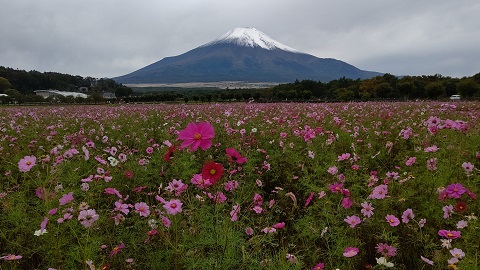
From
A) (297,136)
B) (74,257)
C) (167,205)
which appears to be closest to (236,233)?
(167,205)

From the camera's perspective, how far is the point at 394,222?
191 cm

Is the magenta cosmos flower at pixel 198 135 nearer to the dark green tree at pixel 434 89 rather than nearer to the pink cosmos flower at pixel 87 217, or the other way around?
the pink cosmos flower at pixel 87 217

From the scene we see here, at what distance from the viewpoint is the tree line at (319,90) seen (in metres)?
38.8

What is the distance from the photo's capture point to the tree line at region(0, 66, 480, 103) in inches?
1529

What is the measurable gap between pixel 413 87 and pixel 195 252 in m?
49.2

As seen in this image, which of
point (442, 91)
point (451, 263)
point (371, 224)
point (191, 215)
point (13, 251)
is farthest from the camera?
→ point (442, 91)

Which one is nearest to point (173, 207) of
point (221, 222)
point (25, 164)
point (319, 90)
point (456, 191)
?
point (221, 222)

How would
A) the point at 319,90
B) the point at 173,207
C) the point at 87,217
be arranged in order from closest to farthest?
the point at 87,217
the point at 173,207
the point at 319,90

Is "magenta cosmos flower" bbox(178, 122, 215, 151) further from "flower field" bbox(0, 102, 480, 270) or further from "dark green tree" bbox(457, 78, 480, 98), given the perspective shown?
"dark green tree" bbox(457, 78, 480, 98)

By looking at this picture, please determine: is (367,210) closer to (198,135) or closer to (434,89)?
(198,135)

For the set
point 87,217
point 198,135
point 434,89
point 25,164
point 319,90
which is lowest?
point 319,90

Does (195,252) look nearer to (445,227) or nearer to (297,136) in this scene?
(445,227)

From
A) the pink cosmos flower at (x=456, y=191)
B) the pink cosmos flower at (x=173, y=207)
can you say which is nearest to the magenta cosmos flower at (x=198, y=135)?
the pink cosmos flower at (x=173, y=207)

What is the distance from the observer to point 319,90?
54.2 m
